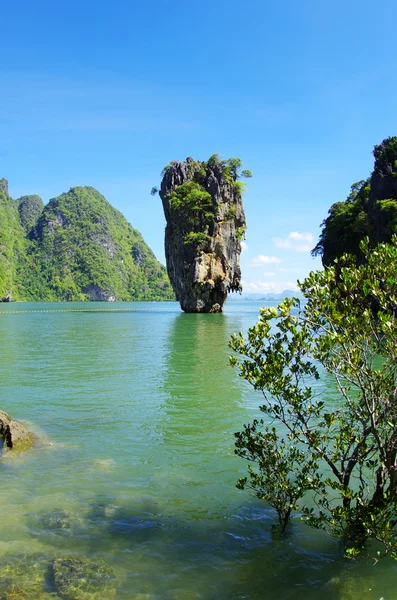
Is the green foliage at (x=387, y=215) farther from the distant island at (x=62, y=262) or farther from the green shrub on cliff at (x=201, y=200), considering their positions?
the distant island at (x=62, y=262)

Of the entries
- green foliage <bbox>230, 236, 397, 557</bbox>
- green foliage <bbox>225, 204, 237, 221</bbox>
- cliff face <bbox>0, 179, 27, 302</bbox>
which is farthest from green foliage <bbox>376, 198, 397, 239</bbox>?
cliff face <bbox>0, 179, 27, 302</bbox>

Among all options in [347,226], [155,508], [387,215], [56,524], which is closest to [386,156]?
[387,215]

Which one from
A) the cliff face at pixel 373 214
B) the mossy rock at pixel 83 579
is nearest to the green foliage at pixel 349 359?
the mossy rock at pixel 83 579

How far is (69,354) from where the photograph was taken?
71.3 ft

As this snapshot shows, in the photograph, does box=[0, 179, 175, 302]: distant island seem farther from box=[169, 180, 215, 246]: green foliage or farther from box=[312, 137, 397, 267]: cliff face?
box=[312, 137, 397, 267]: cliff face

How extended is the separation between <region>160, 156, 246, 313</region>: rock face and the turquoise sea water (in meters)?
46.2

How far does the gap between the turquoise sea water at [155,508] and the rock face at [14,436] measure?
277 mm

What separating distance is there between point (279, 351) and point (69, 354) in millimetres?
18287

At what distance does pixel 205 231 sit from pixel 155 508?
54.6m

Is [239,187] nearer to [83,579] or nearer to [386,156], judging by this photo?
[386,156]

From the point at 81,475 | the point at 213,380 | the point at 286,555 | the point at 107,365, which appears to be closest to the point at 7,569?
the point at 81,475

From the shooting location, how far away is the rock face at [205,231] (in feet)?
193

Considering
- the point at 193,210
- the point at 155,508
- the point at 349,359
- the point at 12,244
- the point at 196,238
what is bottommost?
the point at 155,508

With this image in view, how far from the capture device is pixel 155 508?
20.8ft
